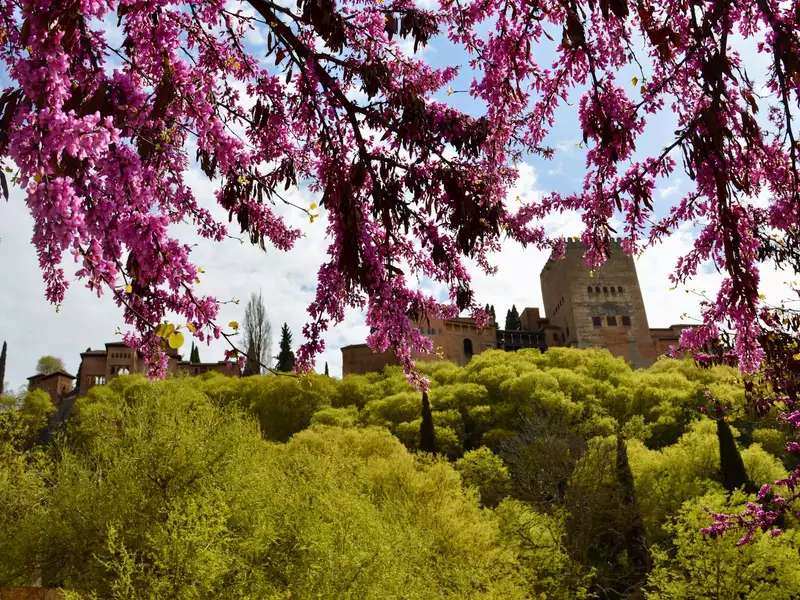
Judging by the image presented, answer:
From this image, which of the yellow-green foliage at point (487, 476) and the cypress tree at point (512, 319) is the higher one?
the cypress tree at point (512, 319)

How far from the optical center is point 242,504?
1870 centimetres

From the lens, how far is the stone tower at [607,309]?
6266 cm

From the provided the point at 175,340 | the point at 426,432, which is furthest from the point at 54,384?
the point at 175,340

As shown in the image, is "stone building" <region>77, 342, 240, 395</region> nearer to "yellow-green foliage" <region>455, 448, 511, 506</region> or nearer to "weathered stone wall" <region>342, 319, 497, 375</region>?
"weathered stone wall" <region>342, 319, 497, 375</region>

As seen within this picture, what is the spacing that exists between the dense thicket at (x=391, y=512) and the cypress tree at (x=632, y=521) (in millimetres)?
70

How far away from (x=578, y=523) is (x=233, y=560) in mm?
14133

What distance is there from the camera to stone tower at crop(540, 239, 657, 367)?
62656 millimetres

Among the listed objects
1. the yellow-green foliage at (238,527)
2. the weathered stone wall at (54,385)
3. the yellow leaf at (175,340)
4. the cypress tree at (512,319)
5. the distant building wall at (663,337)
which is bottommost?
the yellow-green foliage at (238,527)

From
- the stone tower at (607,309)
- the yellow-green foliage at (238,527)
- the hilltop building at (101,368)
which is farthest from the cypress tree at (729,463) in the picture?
the hilltop building at (101,368)

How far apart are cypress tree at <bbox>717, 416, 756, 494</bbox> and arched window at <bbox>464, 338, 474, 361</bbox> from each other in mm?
39048

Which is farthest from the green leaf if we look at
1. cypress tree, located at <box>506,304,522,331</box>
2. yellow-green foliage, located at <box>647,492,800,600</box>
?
cypress tree, located at <box>506,304,522,331</box>

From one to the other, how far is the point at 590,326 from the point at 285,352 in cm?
3165

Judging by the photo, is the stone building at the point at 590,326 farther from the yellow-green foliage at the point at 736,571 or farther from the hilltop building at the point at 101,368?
the yellow-green foliage at the point at 736,571

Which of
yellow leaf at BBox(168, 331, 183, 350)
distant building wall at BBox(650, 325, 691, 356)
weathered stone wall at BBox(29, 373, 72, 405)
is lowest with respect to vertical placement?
yellow leaf at BBox(168, 331, 183, 350)
